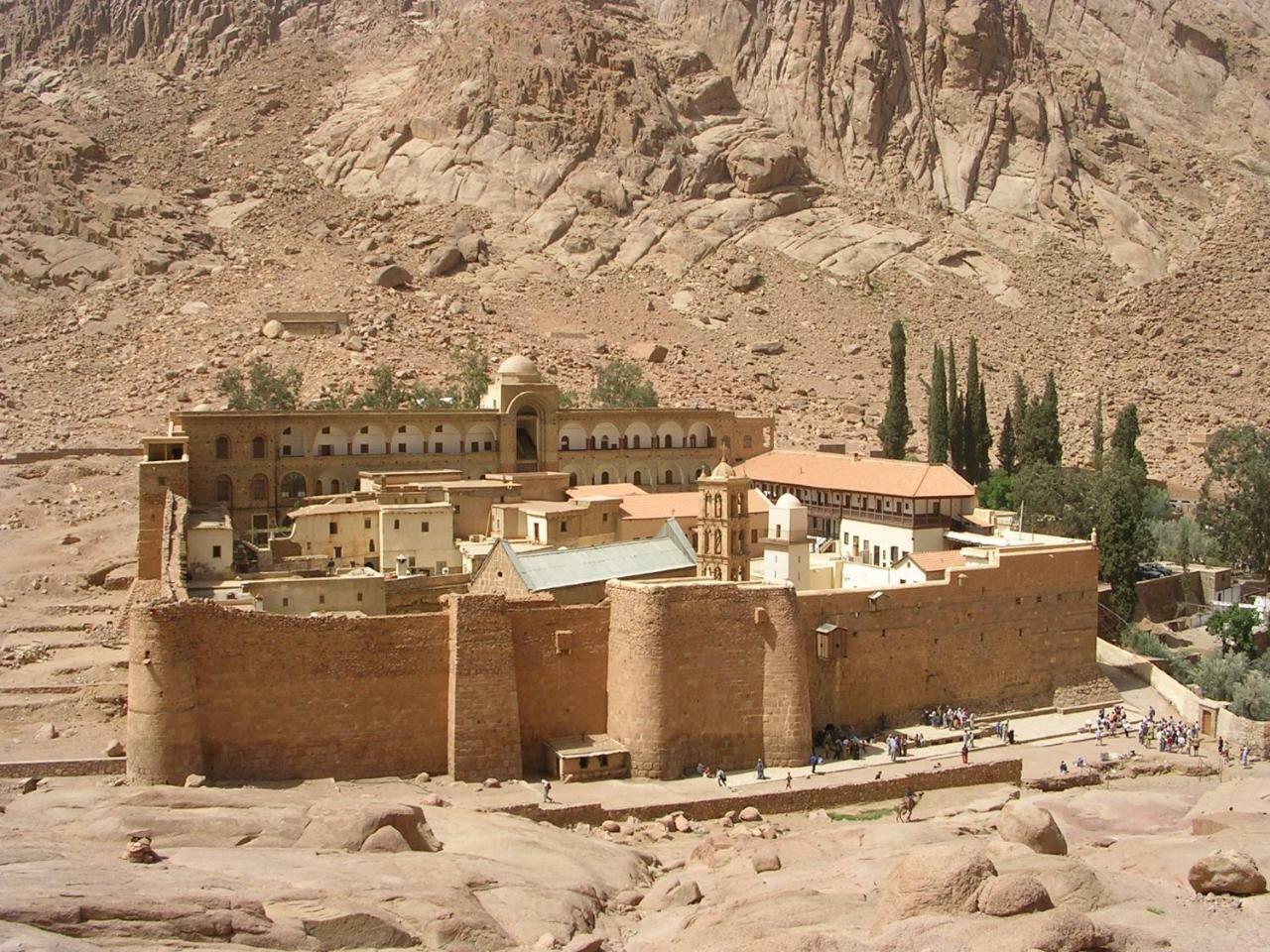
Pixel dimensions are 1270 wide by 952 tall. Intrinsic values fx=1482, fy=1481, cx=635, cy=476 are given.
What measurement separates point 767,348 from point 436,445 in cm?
3256

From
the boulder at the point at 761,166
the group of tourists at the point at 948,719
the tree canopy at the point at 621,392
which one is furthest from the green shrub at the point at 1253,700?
the boulder at the point at 761,166

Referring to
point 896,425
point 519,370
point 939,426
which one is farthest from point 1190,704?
point 519,370

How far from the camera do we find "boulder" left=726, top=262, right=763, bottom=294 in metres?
81.6

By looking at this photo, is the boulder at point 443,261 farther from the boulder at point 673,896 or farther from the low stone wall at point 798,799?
the boulder at point 673,896

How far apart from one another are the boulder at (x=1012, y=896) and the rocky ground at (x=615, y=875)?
0.02m

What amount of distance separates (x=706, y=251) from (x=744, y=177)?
705 centimetres

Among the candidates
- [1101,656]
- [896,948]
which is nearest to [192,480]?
[1101,656]

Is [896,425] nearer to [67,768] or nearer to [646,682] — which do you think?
[646,682]

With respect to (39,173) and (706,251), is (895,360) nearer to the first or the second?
(706,251)

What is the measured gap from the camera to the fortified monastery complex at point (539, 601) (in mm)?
25453

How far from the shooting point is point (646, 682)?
27578 mm

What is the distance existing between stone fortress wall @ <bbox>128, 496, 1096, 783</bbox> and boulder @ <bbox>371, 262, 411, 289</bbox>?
148 feet

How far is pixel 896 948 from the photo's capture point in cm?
1511

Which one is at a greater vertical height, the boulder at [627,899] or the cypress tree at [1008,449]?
the cypress tree at [1008,449]
